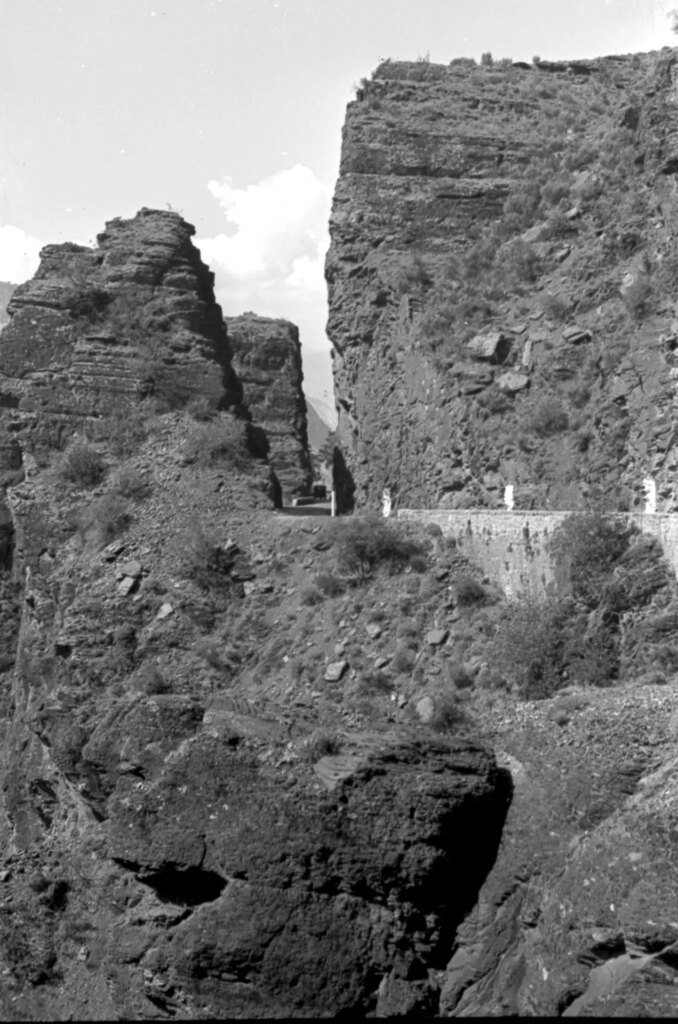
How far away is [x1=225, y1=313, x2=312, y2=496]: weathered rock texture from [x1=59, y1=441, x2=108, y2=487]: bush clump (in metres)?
17.5

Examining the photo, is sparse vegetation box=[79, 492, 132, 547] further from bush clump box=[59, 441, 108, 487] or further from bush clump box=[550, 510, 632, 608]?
bush clump box=[550, 510, 632, 608]

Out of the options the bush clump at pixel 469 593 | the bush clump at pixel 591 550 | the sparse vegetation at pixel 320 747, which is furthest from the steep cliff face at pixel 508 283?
the sparse vegetation at pixel 320 747

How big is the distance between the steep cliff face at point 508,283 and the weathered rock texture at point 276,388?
422 inches

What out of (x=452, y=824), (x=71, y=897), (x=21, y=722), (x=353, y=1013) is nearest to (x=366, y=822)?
(x=452, y=824)

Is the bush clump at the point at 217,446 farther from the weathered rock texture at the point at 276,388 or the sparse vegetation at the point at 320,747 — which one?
the weathered rock texture at the point at 276,388

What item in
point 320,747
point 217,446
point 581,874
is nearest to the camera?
point 581,874

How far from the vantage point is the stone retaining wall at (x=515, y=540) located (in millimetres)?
23922

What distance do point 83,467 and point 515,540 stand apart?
12397mm

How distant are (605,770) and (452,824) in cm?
227

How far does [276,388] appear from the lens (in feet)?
169

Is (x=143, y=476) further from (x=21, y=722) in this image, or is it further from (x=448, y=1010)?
(x=448, y=1010)

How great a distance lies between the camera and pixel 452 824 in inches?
727

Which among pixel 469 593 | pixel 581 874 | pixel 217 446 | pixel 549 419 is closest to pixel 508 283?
pixel 549 419

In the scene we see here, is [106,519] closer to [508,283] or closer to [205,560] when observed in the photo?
[205,560]
